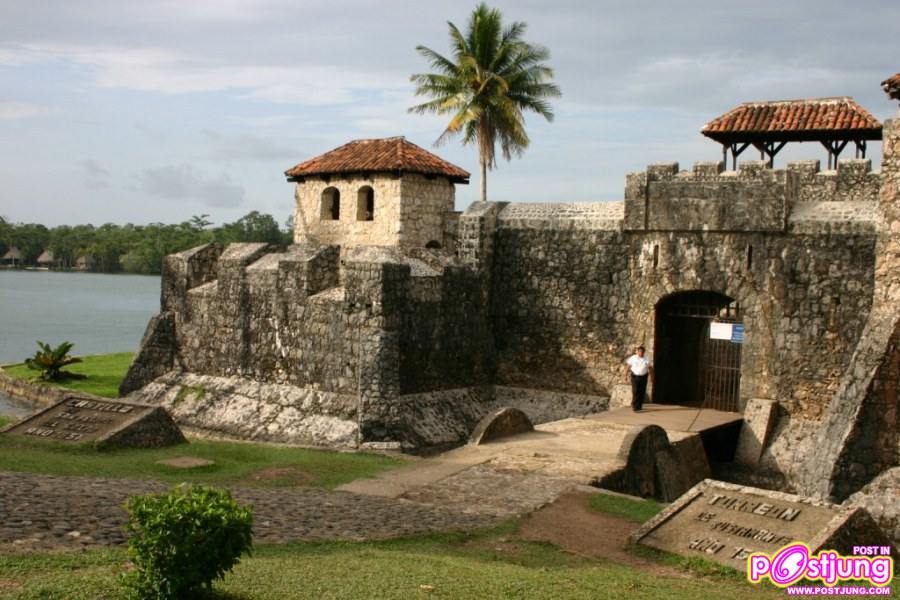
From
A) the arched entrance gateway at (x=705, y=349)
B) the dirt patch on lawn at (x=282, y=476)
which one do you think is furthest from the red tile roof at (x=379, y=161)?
the dirt patch on lawn at (x=282, y=476)

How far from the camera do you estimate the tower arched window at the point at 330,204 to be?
24.4 metres

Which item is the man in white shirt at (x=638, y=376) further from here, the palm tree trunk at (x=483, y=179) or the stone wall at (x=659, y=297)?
the palm tree trunk at (x=483, y=179)

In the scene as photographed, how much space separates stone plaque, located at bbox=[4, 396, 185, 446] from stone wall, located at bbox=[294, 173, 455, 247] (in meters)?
9.92

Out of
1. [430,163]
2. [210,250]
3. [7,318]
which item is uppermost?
[430,163]

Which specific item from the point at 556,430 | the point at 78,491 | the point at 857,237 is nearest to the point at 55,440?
the point at 78,491

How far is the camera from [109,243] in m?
95.2

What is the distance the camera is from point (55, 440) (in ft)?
41.7

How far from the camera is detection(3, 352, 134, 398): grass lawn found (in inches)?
888

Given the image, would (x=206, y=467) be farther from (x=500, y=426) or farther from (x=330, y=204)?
(x=330, y=204)

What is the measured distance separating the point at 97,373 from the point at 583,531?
1906 centimetres

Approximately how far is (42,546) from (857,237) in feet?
39.4

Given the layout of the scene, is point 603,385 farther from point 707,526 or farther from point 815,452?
point 707,526

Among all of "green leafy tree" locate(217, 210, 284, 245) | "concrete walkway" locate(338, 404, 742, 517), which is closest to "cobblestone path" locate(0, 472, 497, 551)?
"concrete walkway" locate(338, 404, 742, 517)

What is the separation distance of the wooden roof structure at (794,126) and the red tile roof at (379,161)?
6.61 metres
